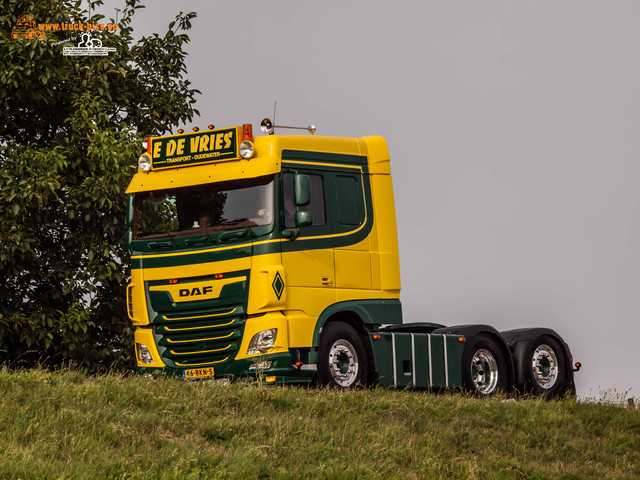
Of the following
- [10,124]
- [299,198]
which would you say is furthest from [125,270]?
[299,198]

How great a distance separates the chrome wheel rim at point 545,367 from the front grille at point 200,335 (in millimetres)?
5730

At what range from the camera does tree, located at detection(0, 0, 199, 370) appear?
20938 mm

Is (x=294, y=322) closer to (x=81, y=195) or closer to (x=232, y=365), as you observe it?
(x=232, y=365)

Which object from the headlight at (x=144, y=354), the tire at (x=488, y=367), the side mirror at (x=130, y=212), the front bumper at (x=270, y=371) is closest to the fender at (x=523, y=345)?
the tire at (x=488, y=367)

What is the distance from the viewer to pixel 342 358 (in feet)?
53.8

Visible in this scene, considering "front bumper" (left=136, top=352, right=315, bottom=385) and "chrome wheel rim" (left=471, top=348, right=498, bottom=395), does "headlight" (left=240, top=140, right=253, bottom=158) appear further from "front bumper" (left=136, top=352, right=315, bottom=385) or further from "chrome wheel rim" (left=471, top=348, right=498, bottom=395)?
"chrome wheel rim" (left=471, top=348, right=498, bottom=395)

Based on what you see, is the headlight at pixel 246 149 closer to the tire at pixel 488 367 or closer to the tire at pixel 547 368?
the tire at pixel 488 367

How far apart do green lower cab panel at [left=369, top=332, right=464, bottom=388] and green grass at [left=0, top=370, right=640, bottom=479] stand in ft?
2.55

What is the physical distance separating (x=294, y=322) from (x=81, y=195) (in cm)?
767

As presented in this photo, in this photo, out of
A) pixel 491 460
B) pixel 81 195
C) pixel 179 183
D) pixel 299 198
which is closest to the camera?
pixel 491 460

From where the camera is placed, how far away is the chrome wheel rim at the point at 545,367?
18922mm

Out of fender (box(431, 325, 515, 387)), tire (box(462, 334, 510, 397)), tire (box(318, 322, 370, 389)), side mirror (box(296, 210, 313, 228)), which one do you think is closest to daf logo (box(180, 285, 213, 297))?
side mirror (box(296, 210, 313, 228))

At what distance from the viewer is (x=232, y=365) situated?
15703 mm

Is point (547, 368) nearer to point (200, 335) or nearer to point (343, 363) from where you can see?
point (343, 363)
